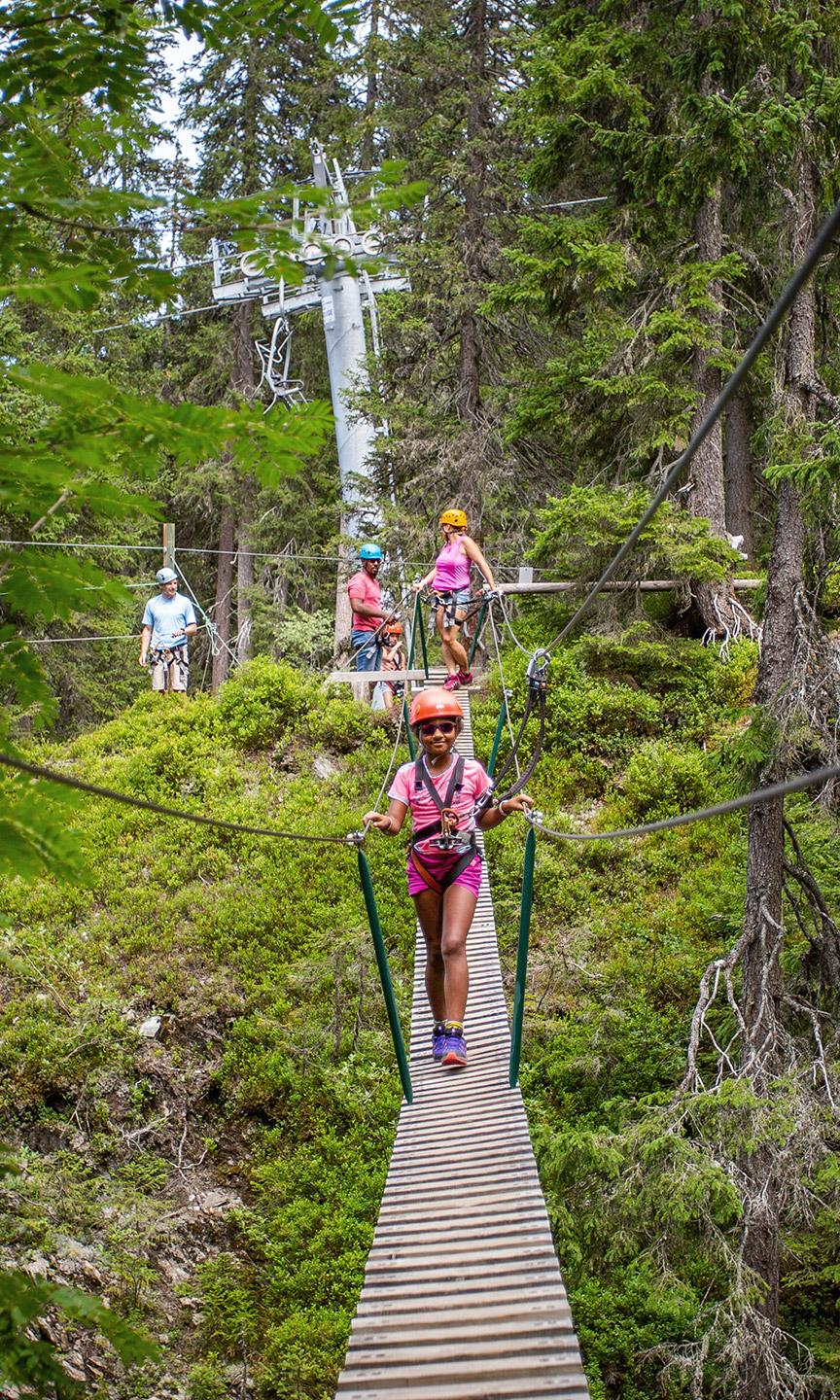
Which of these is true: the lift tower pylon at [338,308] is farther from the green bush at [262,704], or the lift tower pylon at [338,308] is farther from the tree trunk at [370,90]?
the green bush at [262,704]

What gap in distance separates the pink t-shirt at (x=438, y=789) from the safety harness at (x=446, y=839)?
20mm

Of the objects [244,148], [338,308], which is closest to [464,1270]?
[338,308]

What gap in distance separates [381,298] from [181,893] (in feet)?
23.3

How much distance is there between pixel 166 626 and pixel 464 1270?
9.36 meters

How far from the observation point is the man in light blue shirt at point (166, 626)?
1189cm

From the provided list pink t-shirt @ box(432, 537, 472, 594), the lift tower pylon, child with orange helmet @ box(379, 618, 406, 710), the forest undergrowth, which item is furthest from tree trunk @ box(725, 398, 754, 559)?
pink t-shirt @ box(432, 537, 472, 594)

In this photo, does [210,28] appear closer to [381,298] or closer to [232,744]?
[232,744]

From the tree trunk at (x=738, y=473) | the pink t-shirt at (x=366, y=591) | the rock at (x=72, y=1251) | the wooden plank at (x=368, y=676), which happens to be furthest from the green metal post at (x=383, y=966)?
the tree trunk at (x=738, y=473)

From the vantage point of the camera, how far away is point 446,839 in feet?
16.1

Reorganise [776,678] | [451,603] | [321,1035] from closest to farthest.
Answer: [776,678] → [321,1035] → [451,603]

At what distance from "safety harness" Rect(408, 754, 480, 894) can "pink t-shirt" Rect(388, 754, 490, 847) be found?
0.02m

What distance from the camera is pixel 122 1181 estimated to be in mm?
7355

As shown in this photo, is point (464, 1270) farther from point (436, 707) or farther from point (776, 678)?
point (776, 678)

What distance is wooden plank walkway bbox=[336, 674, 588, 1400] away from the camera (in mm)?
2934
